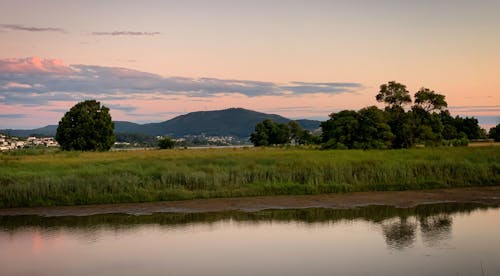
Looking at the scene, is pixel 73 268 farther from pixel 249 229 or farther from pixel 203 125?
pixel 203 125

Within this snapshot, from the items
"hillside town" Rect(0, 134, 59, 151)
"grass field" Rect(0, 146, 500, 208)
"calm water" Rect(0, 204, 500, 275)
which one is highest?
"hillside town" Rect(0, 134, 59, 151)

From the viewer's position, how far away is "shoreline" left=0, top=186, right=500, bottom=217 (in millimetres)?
18281

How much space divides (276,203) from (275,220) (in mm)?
3211

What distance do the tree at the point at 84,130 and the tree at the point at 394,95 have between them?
2866cm

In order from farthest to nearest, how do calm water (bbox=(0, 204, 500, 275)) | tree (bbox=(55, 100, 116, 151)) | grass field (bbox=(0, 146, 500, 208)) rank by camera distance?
1. tree (bbox=(55, 100, 116, 151))
2. grass field (bbox=(0, 146, 500, 208))
3. calm water (bbox=(0, 204, 500, 275))

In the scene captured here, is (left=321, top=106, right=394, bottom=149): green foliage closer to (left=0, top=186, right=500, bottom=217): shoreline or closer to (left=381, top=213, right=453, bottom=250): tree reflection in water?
(left=0, top=186, right=500, bottom=217): shoreline

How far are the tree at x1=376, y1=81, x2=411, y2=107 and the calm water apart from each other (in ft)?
122

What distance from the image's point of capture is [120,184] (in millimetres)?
20516

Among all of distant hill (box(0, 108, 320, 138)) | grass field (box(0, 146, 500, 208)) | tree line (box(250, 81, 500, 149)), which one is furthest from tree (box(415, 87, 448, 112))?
distant hill (box(0, 108, 320, 138))

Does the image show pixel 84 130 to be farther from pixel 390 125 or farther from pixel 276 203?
pixel 276 203

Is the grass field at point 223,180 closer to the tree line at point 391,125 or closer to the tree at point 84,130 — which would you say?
the tree line at point 391,125

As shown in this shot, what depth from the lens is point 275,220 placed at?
16328 millimetres

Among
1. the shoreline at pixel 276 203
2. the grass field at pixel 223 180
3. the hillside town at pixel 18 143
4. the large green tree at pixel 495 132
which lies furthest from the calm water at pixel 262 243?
the large green tree at pixel 495 132

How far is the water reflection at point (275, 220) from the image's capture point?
14469 millimetres
